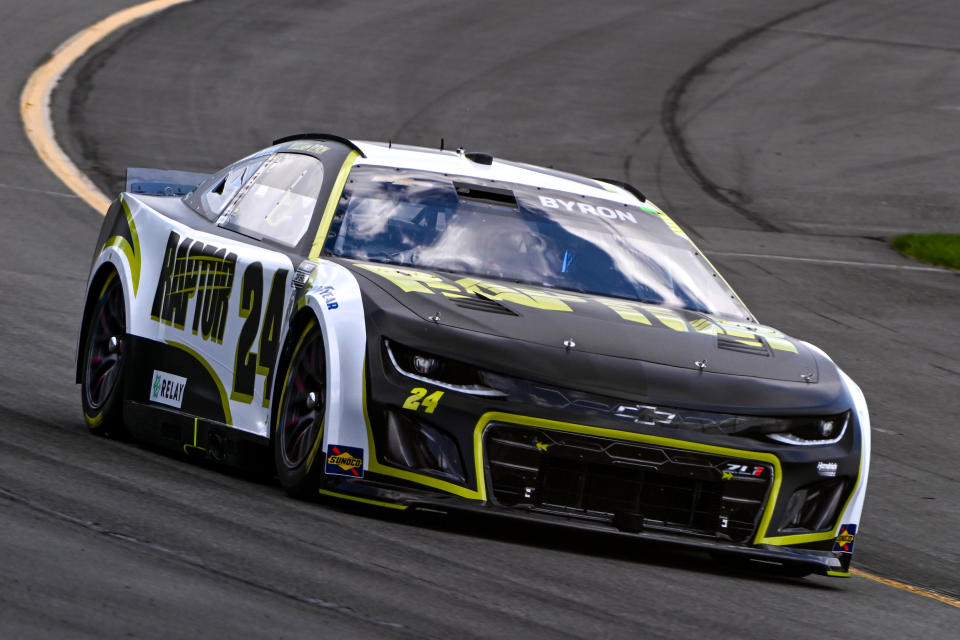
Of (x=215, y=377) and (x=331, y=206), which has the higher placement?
(x=331, y=206)

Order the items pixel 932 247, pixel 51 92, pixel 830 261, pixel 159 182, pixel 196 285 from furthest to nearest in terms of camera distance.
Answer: pixel 51 92 < pixel 932 247 < pixel 830 261 < pixel 159 182 < pixel 196 285

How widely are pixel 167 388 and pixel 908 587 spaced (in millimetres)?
3093

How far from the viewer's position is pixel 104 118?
1966 centimetres

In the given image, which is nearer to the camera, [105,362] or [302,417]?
[302,417]

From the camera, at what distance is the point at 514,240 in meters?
7.36

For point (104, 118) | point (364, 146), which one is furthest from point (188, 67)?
point (364, 146)

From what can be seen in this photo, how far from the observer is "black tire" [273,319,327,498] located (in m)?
6.48

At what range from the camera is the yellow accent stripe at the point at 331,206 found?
7.14 meters

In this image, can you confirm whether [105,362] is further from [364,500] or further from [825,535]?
[825,535]

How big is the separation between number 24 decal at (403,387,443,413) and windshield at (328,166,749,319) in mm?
1020

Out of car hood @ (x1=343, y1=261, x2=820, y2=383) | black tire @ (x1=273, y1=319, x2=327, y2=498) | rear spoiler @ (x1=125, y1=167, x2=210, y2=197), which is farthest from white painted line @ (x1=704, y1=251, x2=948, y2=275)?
black tire @ (x1=273, y1=319, x2=327, y2=498)

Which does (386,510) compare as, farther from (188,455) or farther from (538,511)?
(188,455)

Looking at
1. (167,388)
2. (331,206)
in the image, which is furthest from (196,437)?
(331,206)

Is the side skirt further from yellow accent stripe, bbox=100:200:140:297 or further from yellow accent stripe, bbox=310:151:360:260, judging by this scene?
yellow accent stripe, bbox=310:151:360:260
